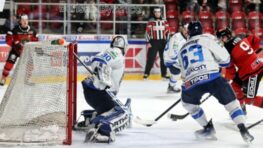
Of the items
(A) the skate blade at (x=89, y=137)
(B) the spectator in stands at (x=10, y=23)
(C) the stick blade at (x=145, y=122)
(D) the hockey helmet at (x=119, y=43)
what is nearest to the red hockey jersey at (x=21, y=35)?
(B) the spectator in stands at (x=10, y=23)

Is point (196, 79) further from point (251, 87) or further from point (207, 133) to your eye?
point (251, 87)

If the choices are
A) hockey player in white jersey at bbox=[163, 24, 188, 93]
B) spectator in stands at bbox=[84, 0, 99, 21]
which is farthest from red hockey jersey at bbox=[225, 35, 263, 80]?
spectator in stands at bbox=[84, 0, 99, 21]

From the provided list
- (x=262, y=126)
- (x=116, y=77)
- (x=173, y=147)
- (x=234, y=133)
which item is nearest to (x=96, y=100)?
(x=116, y=77)

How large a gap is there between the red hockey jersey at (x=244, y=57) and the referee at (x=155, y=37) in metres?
4.05

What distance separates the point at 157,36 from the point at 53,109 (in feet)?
17.3

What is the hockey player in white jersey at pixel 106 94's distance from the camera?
486 centimetres

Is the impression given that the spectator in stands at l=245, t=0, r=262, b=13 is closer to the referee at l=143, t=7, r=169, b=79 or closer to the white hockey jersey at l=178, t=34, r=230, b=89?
the referee at l=143, t=7, r=169, b=79

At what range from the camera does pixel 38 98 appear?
4914mm

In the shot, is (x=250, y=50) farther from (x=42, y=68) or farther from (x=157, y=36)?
(x=157, y=36)

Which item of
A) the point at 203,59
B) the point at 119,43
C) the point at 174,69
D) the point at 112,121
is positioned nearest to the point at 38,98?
the point at 112,121

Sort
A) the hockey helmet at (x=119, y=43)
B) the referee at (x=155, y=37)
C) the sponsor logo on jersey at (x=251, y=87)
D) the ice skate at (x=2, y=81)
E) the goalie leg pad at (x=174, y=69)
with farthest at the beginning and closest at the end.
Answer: the referee at (x=155, y=37) < the ice skate at (x=2, y=81) < the goalie leg pad at (x=174, y=69) < the sponsor logo on jersey at (x=251, y=87) < the hockey helmet at (x=119, y=43)

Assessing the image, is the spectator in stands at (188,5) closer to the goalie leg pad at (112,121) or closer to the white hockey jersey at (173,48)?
the white hockey jersey at (173,48)

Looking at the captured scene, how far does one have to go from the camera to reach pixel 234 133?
5.39 metres

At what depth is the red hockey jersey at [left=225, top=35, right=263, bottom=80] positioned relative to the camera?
544 centimetres
